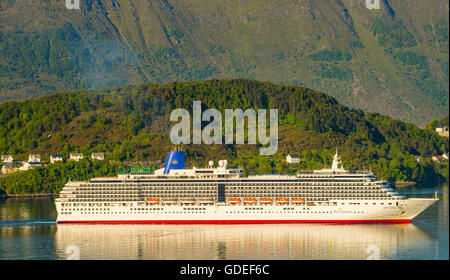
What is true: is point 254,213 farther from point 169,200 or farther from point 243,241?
point 243,241

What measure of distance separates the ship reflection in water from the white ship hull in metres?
1.08

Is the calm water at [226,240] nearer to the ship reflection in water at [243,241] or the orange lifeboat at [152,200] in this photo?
the ship reflection in water at [243,241]

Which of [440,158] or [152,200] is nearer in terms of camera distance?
[152,200]

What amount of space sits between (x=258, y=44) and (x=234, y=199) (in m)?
130

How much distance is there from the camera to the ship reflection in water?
48969mm

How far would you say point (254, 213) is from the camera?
6159 centimetres

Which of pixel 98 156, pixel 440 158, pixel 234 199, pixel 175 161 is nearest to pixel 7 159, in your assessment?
pixel 98 156

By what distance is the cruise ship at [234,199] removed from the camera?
60.9 m

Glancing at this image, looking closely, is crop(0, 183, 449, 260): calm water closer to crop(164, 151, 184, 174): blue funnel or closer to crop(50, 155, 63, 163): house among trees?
crop(164, 151, 184, 174): blue funnel

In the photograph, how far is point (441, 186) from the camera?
301 ft

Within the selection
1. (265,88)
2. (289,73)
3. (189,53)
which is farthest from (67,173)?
(189,53)

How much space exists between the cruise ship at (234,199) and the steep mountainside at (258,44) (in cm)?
9286

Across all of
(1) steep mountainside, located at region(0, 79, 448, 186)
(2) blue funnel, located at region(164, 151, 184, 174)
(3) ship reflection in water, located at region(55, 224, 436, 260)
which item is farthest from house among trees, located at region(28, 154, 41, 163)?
(3) ship reflection in water, located at region(55, 224, 436, 260)
